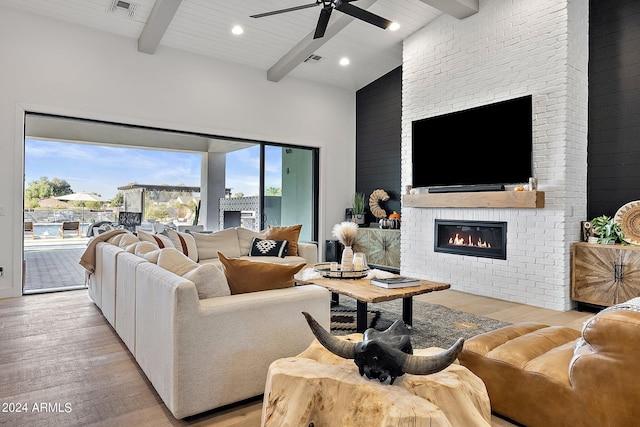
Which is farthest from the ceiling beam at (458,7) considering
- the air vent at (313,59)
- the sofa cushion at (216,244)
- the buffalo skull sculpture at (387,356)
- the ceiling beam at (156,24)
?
the buffalo skull sculpture at (387,356)

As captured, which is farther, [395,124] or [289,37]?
[395,124]

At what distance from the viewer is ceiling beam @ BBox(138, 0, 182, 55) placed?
4492mm

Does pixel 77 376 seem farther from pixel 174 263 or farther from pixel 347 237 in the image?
pixel 347 237

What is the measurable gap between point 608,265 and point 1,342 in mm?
5489

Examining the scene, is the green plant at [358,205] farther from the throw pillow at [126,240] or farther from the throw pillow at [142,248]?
the throw pillow at [142,248]

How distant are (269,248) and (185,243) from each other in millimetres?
1040

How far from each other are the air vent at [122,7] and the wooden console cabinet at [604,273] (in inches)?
225

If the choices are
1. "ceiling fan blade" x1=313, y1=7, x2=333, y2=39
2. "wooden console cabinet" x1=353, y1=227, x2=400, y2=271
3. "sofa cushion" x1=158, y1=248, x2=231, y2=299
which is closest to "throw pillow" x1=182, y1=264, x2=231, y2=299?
"sofa cushion" x1=158, y1=248, x2=231, y2=299

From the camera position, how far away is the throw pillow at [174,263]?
2.31m

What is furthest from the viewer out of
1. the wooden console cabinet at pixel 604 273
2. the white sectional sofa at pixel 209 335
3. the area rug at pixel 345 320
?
the wooden console cabinet at pixel 604 273

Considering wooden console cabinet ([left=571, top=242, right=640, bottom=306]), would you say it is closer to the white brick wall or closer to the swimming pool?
the white brick wall

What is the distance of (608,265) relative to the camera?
405 cm

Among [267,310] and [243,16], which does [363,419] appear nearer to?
[267,310]

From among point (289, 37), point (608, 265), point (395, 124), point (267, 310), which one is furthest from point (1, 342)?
point (395, 124)
